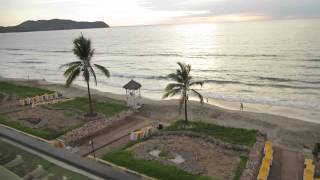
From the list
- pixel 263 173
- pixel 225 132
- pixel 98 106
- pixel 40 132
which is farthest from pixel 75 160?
pixel 98 106

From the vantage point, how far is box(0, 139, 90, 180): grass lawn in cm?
303

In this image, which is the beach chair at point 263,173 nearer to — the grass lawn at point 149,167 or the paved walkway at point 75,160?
the grass lawn at point 149,167

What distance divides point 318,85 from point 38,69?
5568 cm

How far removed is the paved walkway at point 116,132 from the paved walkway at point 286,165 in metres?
9.14

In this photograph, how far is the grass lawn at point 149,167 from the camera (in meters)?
15.4

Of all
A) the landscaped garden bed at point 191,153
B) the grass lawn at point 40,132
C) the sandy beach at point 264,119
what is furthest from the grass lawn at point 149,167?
the sandy beach at point 264,119

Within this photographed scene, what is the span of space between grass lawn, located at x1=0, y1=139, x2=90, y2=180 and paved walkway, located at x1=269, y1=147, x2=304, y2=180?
15.1 meters

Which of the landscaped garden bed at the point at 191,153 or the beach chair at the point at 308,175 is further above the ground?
the landscaped garden bed at the point at 191,153

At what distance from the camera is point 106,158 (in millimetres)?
17719

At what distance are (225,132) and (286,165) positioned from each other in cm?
464

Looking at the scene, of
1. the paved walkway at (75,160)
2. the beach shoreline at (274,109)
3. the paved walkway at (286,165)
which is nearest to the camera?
the paved walkway at (75,160)

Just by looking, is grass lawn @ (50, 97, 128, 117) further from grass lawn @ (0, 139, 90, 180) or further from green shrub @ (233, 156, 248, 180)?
grass lawn @ (0, 139, 90, 180)

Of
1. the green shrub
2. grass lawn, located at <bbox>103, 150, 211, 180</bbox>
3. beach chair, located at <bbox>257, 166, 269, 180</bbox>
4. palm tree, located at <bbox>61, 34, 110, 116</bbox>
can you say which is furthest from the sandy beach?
grass lawn, located at <bbox>103, 150, 211, 180</bbox>

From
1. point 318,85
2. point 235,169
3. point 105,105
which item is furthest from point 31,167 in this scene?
point 318,85
